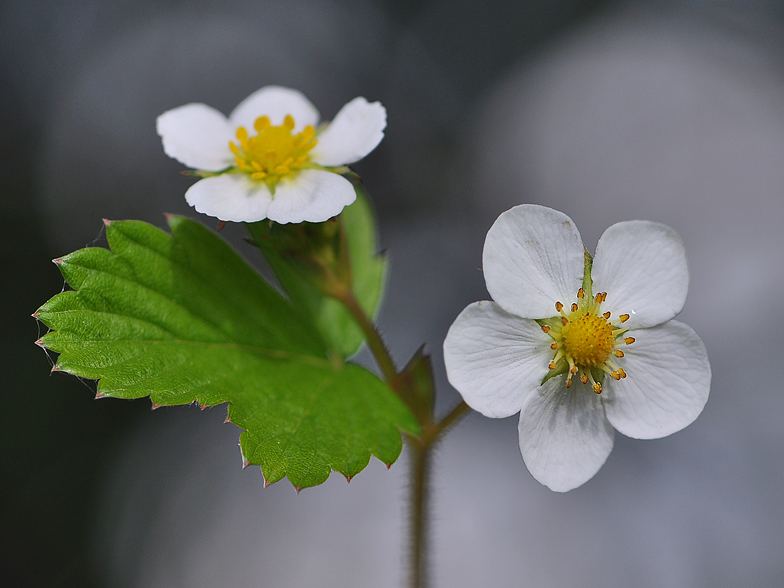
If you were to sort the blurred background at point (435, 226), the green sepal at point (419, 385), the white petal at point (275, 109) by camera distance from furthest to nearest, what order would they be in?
the blurred background at point (435, 226) < the white petal at point (275, 109) < the green sepal at point (419, 385)

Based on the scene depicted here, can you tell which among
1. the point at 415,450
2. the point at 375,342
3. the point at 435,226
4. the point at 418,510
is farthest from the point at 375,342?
the point at 435,226

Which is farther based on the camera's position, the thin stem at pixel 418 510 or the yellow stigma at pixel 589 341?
the thin stem at pixel 418 510

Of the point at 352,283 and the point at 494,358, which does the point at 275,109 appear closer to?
the point at 352,283

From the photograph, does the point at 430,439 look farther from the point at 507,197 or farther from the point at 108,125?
the point at 108,125

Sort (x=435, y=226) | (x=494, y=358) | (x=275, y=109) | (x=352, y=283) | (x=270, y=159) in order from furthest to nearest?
(x=435, y=226) → (x=275, y=109) → (x=352, y=283) → (x=270, y=159) → (x=494, y=358)

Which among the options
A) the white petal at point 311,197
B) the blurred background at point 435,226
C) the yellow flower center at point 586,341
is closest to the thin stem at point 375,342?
the white petal at point 311,197

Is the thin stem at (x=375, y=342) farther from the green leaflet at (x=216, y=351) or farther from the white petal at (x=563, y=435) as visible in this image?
the white petal at (x=563, y=435)

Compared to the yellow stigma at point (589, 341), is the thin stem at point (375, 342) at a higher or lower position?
lower

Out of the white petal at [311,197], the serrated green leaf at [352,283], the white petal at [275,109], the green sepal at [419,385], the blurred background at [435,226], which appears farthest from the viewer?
the blurred background at [435,226]
